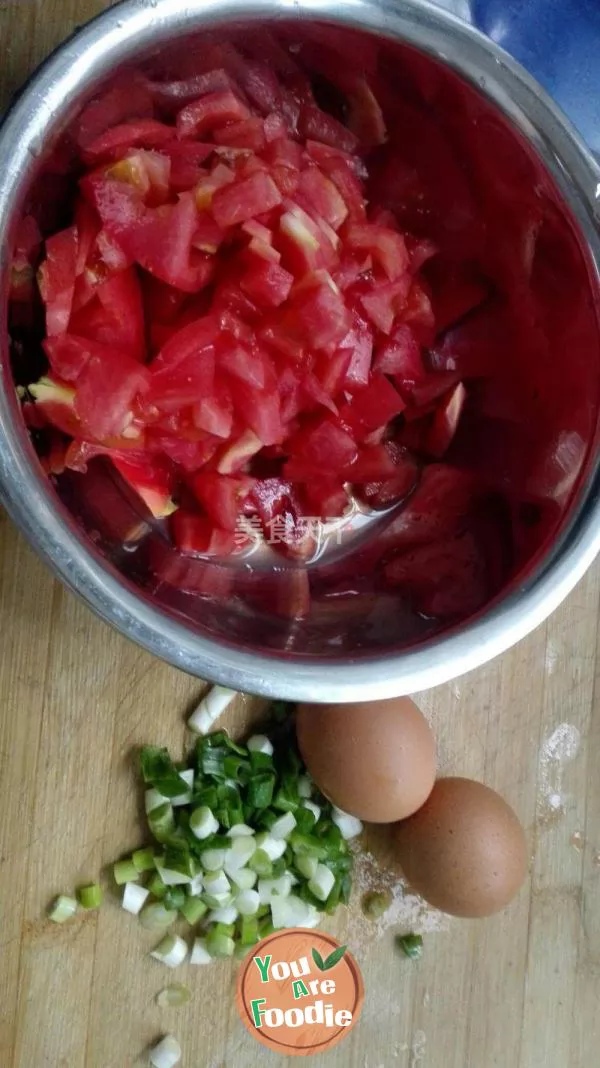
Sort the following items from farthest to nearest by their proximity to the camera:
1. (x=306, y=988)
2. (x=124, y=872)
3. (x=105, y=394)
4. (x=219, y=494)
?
(x=306, y=988) → (x=124, y=872) → (x=219, y=494) → (x=105, y=394)

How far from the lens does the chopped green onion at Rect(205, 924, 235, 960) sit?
1229 mm

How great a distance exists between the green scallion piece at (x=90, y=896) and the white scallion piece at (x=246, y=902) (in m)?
0.18

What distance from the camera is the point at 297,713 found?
1.24 m

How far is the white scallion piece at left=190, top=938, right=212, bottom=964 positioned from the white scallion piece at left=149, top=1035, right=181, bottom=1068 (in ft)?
0.34

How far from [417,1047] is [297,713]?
0.52 m

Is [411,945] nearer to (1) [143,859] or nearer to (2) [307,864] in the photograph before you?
(2) [307,864]

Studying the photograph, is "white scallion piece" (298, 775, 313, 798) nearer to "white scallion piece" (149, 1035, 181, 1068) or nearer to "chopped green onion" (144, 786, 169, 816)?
"chopped green onion" (144, 786, 169, 816)

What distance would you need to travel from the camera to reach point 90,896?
1.20m

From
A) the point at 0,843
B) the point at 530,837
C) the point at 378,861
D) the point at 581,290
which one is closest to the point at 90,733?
the point at 0,843

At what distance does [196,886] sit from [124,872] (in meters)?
0.10

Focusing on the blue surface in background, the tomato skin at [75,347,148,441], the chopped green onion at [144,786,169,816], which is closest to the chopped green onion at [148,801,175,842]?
the chopped green onion at [144,786,169,816]

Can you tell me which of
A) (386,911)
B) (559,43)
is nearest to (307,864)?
(386,911)

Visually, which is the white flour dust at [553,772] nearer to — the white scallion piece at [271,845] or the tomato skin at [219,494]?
the white scallion piece at [271,845]

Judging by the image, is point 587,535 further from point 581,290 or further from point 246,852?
point 246,852
